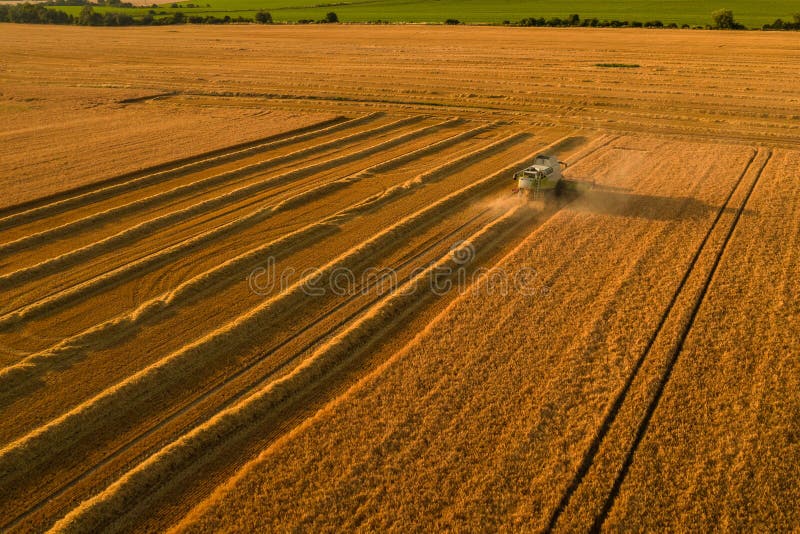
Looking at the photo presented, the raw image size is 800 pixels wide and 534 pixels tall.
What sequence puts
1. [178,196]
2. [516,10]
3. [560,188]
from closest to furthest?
[560,188]
[178,196]
[516,10]

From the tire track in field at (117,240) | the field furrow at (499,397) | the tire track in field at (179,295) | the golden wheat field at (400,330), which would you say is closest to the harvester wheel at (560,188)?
the golden wheat field at (400,330)

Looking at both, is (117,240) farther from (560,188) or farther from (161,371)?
(560,188)

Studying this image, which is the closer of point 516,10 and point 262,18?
point 262,18

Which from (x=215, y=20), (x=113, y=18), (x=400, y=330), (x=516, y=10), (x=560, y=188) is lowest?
(x=400, y=330)

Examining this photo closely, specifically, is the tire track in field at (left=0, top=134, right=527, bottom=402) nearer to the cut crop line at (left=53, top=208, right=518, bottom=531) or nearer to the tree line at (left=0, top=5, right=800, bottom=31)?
the cut crop line at (left=53, top=208, right=518, bottom=531)

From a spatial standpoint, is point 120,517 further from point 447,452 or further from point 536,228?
point 536,228

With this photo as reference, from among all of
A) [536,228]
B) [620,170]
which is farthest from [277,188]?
[620,170]

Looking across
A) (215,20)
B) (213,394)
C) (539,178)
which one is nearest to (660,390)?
(213,394)

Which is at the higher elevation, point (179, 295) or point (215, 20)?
point (215, 20)

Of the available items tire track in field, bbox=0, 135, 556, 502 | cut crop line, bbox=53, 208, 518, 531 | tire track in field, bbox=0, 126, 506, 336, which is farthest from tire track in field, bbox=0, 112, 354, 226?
cut crop line, bbox=53, 208, 518, 531
